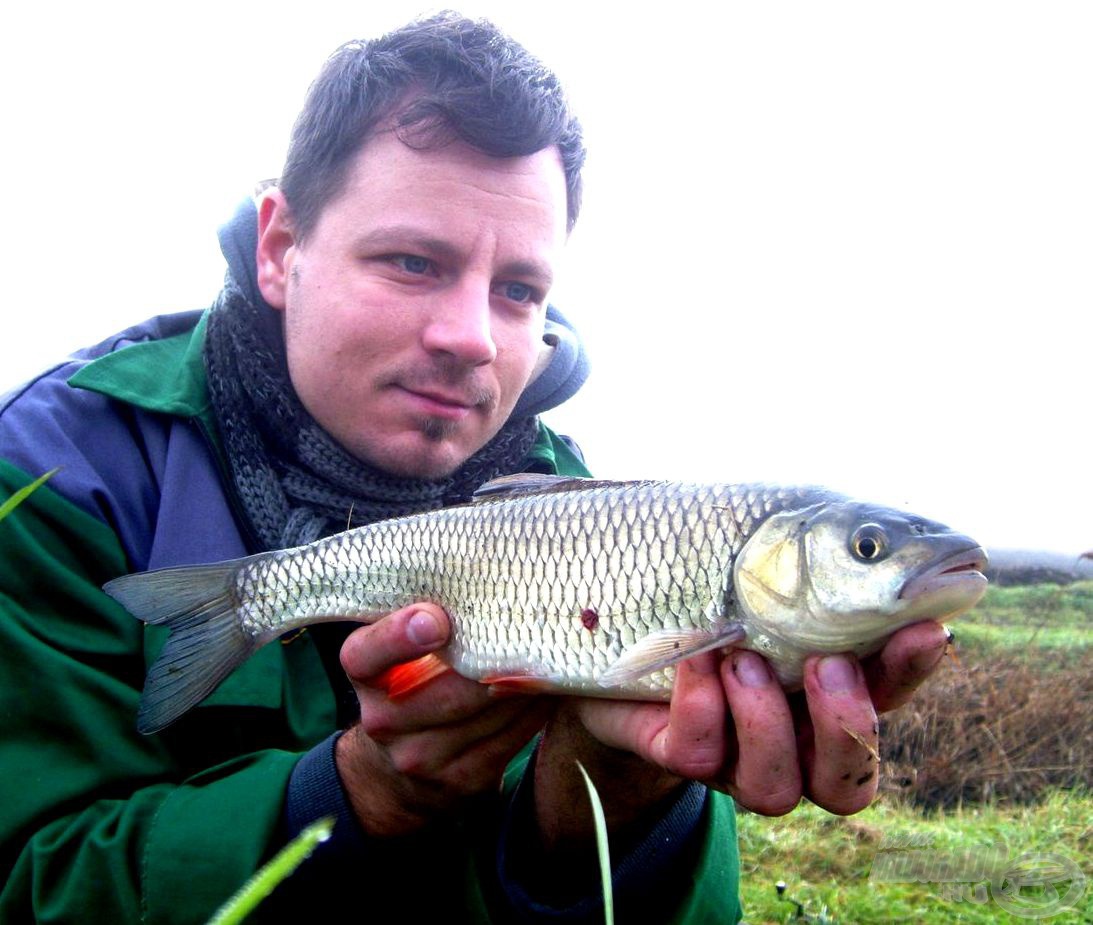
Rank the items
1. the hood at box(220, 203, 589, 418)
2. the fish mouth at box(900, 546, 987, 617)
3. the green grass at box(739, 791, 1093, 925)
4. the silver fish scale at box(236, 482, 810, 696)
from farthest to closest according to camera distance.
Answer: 1. the green grass at box(739, 791, 1093, 925)
2. the hood at box(220, 203, 589, 418)
3. the silver fish scale at box(236, 482, 810, 696)
4. the fish mouth at box(900, 546, 987, 617)

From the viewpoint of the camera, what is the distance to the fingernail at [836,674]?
159 centimetres

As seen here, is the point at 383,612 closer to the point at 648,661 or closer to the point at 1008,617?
the point at 648,661

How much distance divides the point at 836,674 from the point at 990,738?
14.6ft

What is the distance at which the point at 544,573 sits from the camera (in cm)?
192

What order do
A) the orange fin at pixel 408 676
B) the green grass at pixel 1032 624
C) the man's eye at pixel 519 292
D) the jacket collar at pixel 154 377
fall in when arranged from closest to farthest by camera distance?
the orange fin at pixel 408 676 → the jacket collar at pixel 154 377 → the man's eye at pixel 519 292 → the green grass at pixel 1032 624

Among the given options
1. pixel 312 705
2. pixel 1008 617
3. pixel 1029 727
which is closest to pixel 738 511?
pixel 312 705

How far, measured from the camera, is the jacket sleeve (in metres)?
1.86

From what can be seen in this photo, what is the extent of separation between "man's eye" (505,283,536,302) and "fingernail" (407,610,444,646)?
1.15 metres

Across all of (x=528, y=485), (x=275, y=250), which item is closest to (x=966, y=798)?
(x=528, y=485)

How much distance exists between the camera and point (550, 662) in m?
1.89

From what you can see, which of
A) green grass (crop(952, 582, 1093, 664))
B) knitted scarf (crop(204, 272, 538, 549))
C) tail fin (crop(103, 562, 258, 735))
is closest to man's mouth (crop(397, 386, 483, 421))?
knitted scarf (crop(204, 272, 538, 549))

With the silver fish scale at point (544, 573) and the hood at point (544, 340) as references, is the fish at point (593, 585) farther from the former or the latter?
the hood at point (544, 340)

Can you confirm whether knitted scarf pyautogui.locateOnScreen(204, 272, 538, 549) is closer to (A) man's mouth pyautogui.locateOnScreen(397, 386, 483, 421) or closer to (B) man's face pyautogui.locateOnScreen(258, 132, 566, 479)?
(B) man's face pyautogui.locateOnScreen(258, 132, 566, 479)

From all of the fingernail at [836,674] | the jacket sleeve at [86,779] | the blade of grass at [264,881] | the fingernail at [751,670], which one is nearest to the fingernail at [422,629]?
the jacket sleeve at [86,779]
